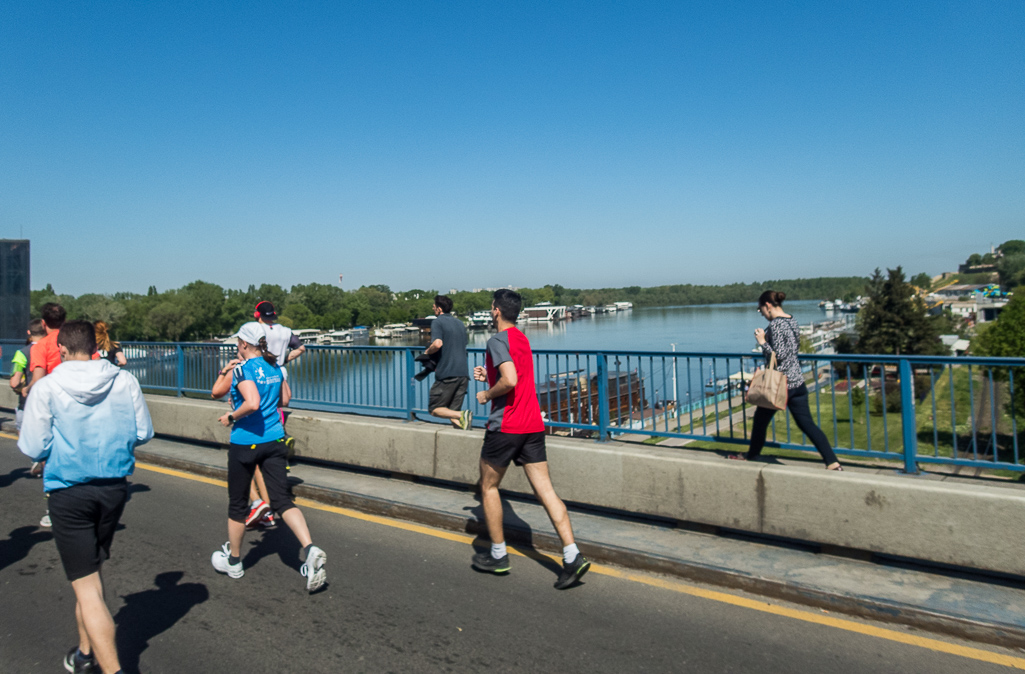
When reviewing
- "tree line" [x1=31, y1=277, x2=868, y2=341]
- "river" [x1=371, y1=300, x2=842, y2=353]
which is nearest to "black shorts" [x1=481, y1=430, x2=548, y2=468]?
"river" [x1=371, y1=300, x2=842, y2=353]

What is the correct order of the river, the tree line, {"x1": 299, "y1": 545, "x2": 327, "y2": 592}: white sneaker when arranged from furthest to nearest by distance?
the tree line < the river < {"x1": 299, "y1": 545, "x2": 327, "y2": 592}: white sneaker

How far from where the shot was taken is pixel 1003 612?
403 cm

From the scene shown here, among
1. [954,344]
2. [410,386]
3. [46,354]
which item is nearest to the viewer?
[46,354]

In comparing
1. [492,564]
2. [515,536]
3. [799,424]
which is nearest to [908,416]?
[799,424]

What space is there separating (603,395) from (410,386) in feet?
8.52

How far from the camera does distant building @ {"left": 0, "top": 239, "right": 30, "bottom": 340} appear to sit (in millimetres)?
18250

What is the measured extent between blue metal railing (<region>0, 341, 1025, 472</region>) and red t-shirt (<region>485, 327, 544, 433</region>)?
1.80 m

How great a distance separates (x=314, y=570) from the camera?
472cm

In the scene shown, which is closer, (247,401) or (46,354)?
(247,401)

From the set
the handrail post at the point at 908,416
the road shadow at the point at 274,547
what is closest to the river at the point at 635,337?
the road shadow at the point at 274,547

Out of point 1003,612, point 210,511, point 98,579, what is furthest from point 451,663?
point 210,511

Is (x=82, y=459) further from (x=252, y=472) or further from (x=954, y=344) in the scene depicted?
(x=954, y=344)

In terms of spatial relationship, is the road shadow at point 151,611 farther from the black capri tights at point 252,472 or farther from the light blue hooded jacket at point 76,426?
the light blue hooded jacket at point 76,426

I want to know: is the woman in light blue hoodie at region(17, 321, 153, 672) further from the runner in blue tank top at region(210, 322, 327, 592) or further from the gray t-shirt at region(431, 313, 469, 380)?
the gray t-shirt at region(431, 313, 469, 380)
